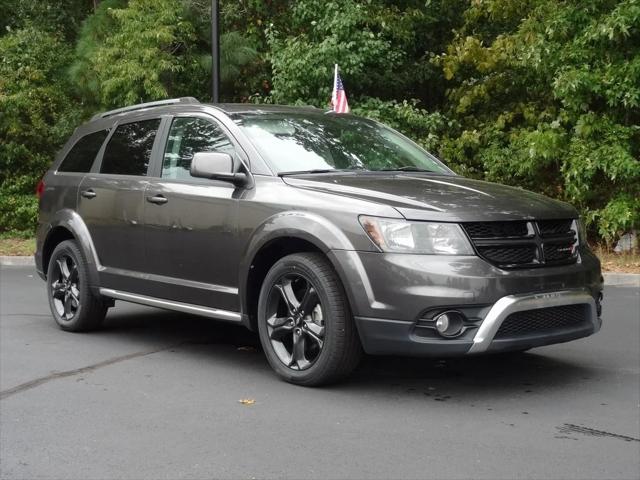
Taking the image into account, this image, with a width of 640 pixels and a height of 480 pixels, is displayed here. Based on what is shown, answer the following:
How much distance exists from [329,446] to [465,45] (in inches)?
521

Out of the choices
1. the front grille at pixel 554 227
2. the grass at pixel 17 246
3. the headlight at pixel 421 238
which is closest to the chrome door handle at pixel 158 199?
the headlight at pixel 421 238

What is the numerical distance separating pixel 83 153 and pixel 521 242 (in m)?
4.30

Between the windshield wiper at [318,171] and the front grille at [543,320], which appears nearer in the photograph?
the front grille at [543,320]

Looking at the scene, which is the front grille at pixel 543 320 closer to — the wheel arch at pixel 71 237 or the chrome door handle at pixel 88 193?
the wheel arch at pixel 71 237

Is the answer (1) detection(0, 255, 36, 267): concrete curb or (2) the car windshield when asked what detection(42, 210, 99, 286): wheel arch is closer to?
(2) the car windshield

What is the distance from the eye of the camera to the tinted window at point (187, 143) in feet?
22.4

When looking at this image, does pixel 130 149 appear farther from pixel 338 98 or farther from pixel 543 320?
pixel 338 98

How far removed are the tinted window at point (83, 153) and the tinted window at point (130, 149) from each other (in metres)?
0.22

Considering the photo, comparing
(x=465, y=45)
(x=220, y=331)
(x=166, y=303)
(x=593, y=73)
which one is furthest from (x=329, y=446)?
(x=465, y=45)

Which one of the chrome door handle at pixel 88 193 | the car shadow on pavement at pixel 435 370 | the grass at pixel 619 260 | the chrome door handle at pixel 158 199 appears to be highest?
the chrome door handle at pixel 158 199

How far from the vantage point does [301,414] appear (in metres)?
5.39

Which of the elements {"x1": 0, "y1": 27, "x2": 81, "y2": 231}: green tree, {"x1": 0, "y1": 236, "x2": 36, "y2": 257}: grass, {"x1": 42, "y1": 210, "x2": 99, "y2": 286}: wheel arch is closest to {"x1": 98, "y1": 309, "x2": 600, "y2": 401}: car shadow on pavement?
{"x1": 42, "y1": 210, "x2": 99, "y2": 286}: wheel arch

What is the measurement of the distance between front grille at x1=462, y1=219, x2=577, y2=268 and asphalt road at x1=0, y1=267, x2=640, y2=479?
0.83 metres

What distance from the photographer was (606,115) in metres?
14.8
